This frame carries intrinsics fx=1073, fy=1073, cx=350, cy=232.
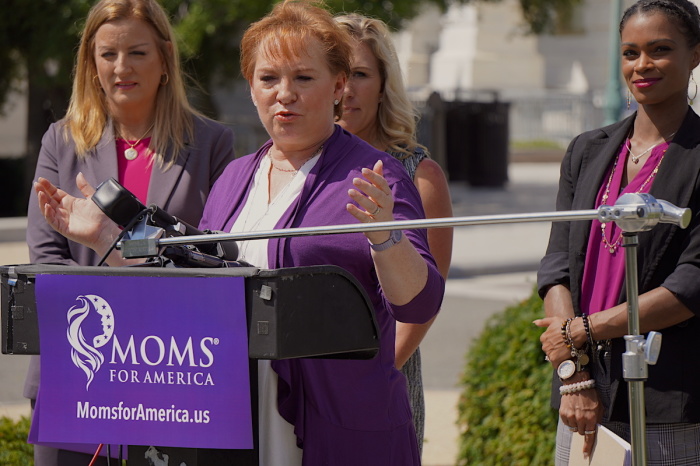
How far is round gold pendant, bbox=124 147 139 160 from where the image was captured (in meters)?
3.52

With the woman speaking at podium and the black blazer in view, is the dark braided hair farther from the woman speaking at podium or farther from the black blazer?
the woman speaking at podium

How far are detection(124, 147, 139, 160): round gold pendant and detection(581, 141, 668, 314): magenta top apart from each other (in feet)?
4.90

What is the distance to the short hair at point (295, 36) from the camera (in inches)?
104

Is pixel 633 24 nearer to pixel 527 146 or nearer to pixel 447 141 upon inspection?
pixel 447 141

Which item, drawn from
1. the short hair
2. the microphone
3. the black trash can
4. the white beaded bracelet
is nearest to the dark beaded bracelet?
the white beaded bracelet

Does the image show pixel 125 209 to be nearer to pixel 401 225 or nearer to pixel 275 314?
pixel 275 314

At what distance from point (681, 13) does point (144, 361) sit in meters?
1.75

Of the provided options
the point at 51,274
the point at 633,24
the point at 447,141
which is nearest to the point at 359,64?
the point at 633,24

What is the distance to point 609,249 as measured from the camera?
9.64ft

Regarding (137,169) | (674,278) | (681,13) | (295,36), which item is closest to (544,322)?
(674,278)

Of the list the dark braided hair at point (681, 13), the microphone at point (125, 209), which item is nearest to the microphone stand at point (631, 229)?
the microphone at point (125, 209)

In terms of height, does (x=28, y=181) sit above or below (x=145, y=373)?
above

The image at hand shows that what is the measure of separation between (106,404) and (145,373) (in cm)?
12

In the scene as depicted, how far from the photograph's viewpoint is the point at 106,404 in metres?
2.31
